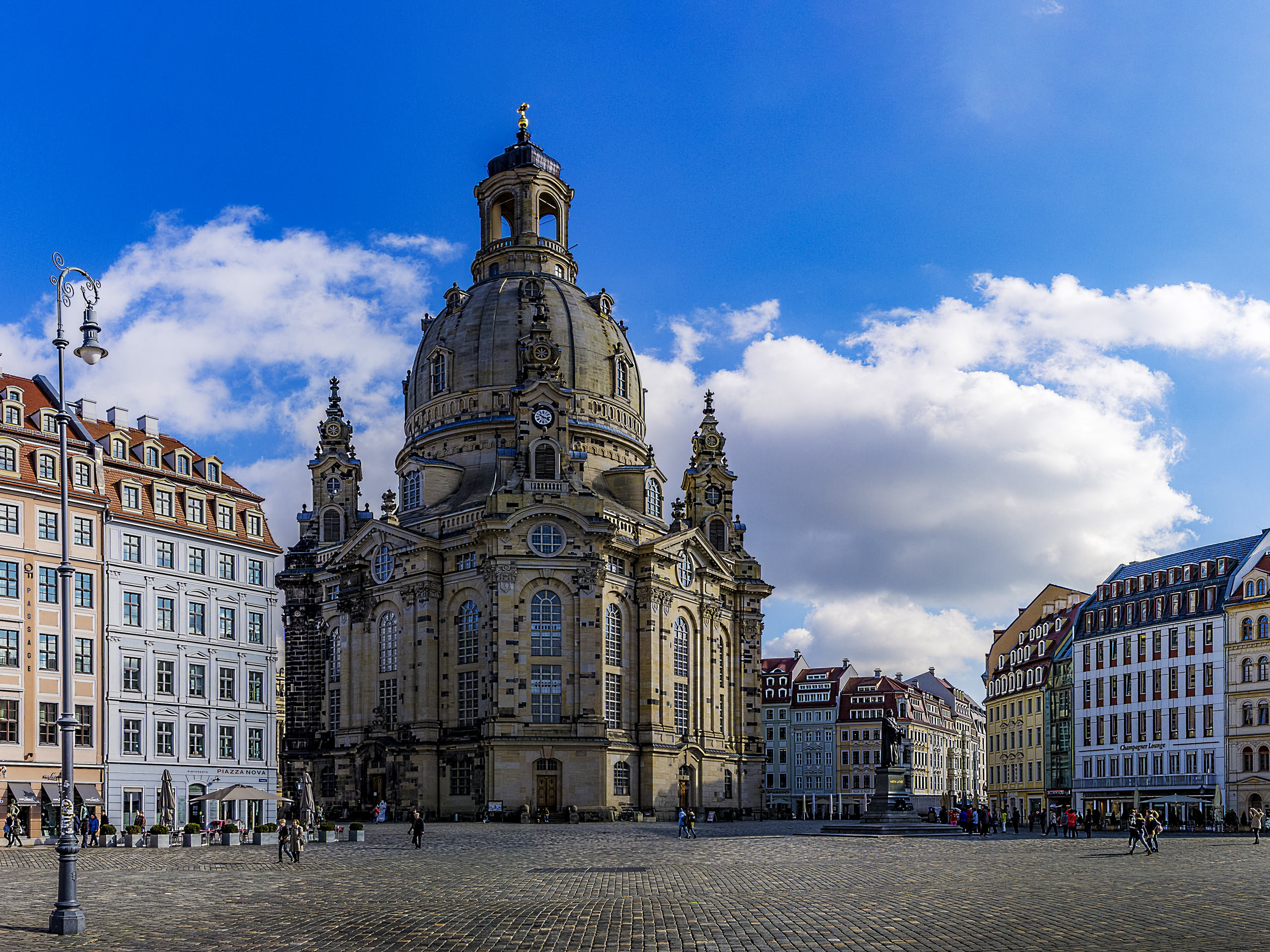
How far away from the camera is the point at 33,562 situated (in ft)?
203

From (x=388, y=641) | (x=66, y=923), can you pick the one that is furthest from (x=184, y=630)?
(x=66, y=923)

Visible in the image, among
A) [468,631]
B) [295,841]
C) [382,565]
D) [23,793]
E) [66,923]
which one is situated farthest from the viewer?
[382,565]

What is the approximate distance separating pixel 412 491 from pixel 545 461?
535 inches

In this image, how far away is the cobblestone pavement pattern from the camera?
22.2 m

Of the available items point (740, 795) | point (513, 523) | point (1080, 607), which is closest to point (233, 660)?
point (513, 523)

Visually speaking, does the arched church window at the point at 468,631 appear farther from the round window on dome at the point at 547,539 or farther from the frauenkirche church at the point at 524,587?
the round window on dome at the point at 547,539

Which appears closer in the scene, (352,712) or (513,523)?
(513,523)

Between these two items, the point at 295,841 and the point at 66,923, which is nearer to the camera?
the point at 66,923

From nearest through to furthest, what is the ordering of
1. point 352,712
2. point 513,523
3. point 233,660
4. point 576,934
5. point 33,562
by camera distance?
point 576,934 → point 33,562 → point 233,660 → point 513,523 → point 352,712

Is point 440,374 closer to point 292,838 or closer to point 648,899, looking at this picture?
point 292,838

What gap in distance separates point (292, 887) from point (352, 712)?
226 ft

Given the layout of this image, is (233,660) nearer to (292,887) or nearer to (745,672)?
(292,887)

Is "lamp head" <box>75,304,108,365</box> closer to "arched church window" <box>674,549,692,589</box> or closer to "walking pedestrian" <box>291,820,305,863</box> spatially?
"walking pedestrian" <box>291,820,305,863</box>

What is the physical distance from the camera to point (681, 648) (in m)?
101
